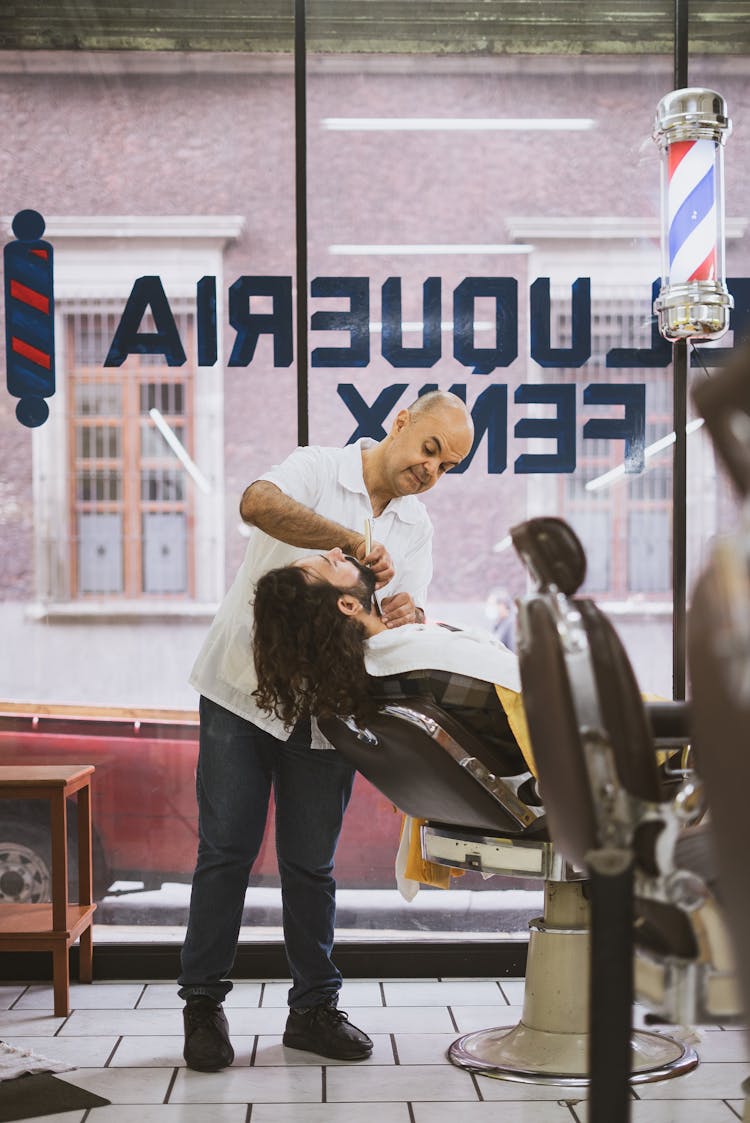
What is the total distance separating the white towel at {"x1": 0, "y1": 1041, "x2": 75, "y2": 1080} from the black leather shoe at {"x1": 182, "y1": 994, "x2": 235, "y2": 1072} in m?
0.25

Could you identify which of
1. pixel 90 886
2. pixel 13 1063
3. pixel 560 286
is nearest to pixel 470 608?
pixel 560 286

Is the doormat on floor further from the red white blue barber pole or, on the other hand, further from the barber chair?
the red white blue barber pole

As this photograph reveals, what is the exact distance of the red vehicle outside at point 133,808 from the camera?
11.0 feet

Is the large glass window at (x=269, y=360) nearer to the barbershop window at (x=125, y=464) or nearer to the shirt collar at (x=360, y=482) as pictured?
the barbershop window at (x=125, y=464)

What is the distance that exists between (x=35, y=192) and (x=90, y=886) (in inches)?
72.7

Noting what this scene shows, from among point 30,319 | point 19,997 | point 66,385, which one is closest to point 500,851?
point 19,997

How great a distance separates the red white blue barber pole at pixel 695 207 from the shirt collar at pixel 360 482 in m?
0.85

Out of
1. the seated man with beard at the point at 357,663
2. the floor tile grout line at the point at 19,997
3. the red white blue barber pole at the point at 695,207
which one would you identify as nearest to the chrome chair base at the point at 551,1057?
the seated man with beard at the point at 357,663

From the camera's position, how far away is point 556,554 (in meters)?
1.68

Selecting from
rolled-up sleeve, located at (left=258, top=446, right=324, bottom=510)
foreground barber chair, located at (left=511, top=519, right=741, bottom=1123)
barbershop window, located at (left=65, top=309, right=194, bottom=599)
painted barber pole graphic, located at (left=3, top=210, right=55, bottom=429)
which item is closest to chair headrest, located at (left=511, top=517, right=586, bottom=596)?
foreground barber chair, located at (left=511, top=519, right=741, bottom=1123)

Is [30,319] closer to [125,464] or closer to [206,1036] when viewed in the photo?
[125,464]

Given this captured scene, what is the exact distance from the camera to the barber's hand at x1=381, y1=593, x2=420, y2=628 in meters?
2.89

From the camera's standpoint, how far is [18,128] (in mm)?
3387

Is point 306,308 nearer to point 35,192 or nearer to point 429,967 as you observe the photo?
point 35,192
